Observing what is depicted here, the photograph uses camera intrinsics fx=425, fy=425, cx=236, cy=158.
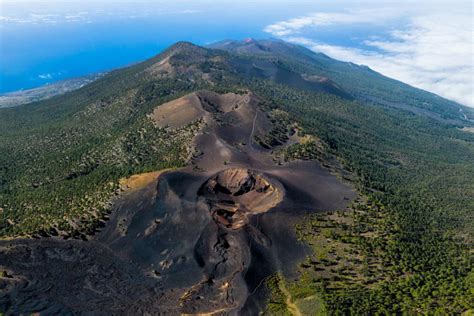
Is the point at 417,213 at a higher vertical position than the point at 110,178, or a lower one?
lower

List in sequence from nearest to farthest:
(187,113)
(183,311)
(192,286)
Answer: (183,311) → (192,286) → (187,113)

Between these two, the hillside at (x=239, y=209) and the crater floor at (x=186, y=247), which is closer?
the crater floor at (x=186, y=247)

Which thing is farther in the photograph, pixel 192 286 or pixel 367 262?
pixel 367 262

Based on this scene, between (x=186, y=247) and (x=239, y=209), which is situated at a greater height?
(x=239, y=209)

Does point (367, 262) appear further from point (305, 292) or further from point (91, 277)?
point (91, 277)

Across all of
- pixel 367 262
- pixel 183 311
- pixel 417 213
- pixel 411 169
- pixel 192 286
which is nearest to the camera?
pixel 183 311

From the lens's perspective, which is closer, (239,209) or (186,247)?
(186,247)

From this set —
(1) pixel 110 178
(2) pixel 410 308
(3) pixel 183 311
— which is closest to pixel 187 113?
(1) pixel 110 178

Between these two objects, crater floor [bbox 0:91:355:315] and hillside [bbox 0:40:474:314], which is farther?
hillside [bbox 0:40:474:314]
